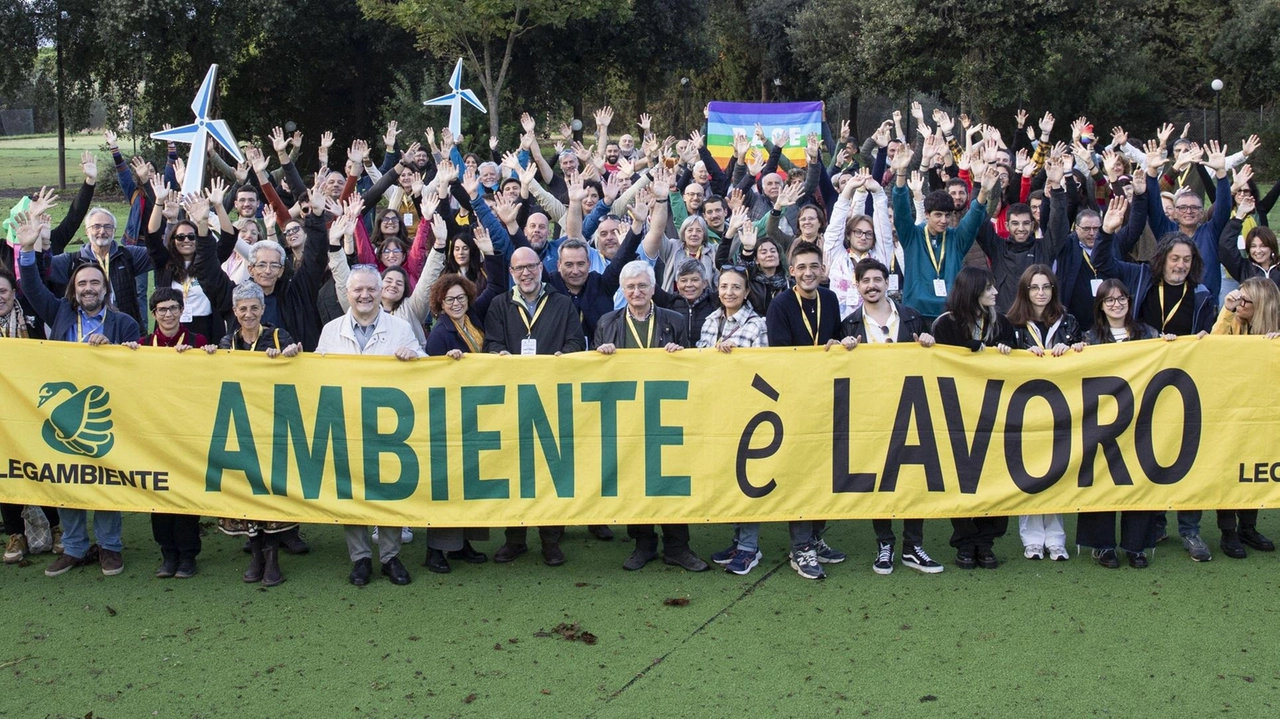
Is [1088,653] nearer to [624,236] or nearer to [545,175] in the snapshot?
[624,236]

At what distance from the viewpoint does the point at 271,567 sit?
257 inches

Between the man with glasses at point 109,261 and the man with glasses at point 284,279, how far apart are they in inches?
45.6

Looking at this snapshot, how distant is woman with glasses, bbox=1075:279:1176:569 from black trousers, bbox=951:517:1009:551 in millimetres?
443

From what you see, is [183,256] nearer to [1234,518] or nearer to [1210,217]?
[1234,518]

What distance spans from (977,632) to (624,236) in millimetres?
3700

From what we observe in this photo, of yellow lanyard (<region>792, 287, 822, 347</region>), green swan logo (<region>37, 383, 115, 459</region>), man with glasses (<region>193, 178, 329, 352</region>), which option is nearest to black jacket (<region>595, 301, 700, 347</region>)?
yellow lanyard (<region>792, 287, 822, 347</region>)

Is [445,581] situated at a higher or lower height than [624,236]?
lower

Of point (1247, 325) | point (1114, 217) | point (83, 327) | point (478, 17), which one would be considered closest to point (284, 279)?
point (83, 327)

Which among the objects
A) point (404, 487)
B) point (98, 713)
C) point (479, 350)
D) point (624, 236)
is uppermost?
point (624, 236)

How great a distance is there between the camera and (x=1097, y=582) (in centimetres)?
636

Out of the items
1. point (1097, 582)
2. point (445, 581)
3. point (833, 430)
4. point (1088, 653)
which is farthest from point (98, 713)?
point (1097, 582)

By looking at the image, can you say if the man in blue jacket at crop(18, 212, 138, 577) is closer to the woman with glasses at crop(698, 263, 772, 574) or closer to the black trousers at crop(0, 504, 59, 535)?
the black trousers at crop(0, 504, 59, 535)

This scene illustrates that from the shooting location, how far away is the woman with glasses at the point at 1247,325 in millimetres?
6707

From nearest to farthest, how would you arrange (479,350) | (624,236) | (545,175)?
(479,350), (624,236), (545,175)
